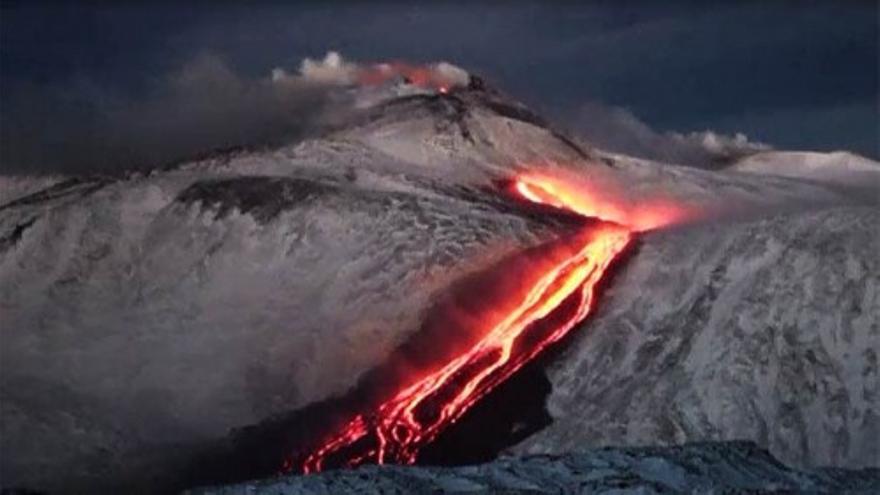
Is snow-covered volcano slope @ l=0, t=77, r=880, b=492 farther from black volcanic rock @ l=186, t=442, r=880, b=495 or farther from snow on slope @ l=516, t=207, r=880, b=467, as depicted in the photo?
black volcanic rock @ l=186, t=442, r=880, b=495

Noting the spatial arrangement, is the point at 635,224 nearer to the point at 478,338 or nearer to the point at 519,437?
the point at 478,338

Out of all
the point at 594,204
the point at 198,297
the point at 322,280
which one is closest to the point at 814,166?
the point at 594,204

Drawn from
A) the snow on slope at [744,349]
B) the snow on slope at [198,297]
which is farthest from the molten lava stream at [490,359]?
the snow on slope at [198,297]

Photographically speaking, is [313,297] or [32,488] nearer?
[32,488]

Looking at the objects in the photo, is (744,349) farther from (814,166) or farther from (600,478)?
(814,166)

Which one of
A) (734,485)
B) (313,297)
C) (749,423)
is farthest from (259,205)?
(734,485)

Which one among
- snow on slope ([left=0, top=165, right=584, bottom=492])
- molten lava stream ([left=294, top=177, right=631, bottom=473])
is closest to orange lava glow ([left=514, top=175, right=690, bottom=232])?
molten lava stream ([left=294, top=177, right=631, bottom=473])
